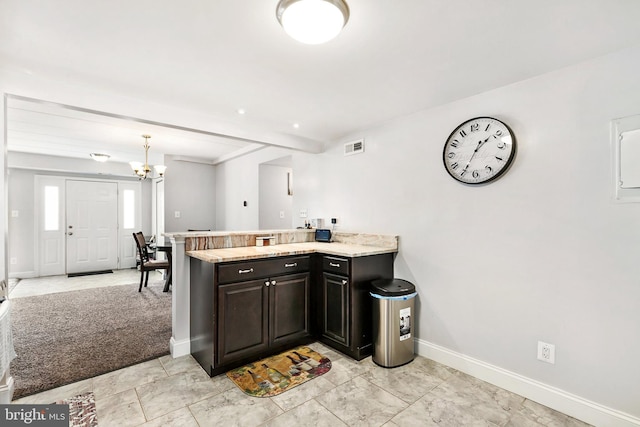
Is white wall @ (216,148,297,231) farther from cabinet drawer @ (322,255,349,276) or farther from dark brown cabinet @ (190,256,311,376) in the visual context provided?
dark brown cabinet @ (190,256,311,376)

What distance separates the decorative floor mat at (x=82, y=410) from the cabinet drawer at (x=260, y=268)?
1116 millimetres

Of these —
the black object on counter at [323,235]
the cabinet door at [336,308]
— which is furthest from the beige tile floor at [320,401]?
the black object on counter at [323,235]

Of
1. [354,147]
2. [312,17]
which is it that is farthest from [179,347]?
[312,17]

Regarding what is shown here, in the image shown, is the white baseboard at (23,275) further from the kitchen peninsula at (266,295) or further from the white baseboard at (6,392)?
the kitchen peninsula at (266,295)

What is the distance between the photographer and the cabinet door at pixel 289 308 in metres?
2.69

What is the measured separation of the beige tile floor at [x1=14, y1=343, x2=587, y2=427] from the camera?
188cm

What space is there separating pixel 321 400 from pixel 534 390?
1538mm

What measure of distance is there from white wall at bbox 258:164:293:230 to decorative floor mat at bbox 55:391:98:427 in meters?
3.14

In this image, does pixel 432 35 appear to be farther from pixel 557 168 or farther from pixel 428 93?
pixel 557 168

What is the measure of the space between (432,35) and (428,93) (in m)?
0.83

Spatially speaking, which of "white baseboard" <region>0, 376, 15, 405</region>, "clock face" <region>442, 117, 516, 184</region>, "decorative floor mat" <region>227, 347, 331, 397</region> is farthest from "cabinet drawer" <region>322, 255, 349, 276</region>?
"white baseboard" <region>0, 376, 15, 405</region>

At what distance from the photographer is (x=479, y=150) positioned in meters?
2.40

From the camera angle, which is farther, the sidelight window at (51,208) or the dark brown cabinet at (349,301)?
the sidelight window at (51,208)

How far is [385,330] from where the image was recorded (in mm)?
2570
